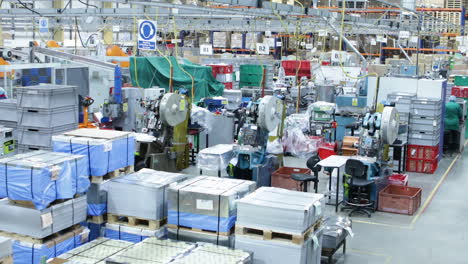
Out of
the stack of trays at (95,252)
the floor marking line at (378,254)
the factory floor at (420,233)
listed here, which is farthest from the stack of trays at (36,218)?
the floor marking line at (378,254)

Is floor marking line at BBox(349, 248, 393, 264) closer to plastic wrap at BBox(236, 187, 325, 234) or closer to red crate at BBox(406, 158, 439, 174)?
plastic wrap at BBox(236, 187, 325, 234)

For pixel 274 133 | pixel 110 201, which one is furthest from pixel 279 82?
pixel 110 201

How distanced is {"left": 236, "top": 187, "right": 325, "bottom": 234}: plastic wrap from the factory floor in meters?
1.79

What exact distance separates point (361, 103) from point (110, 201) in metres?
10.7

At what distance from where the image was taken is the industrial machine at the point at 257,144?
1067 cm

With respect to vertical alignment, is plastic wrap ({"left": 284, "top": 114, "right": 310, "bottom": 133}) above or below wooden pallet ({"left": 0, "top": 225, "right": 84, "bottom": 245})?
above

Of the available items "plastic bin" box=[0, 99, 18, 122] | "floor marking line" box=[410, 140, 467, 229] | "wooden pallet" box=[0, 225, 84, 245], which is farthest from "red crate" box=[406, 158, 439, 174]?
"wooden pallet" box=[0, 225, 84, 245]

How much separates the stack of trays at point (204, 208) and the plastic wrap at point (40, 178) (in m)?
1.14

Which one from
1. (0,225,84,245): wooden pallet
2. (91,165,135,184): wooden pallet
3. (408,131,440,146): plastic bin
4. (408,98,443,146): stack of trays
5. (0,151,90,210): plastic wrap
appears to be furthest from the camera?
(408,131,440,146): plastic bin

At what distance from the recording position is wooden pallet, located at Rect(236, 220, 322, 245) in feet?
19.6

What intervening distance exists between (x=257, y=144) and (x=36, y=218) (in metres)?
5.64

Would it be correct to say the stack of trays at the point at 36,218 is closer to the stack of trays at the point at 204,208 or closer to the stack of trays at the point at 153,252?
the stack of trays at the point at 153,252

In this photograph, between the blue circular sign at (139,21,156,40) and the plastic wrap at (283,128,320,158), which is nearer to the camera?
the blue circular sign at (139,21,156,40)

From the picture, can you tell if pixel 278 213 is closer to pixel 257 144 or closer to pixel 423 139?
pixel 257 144
